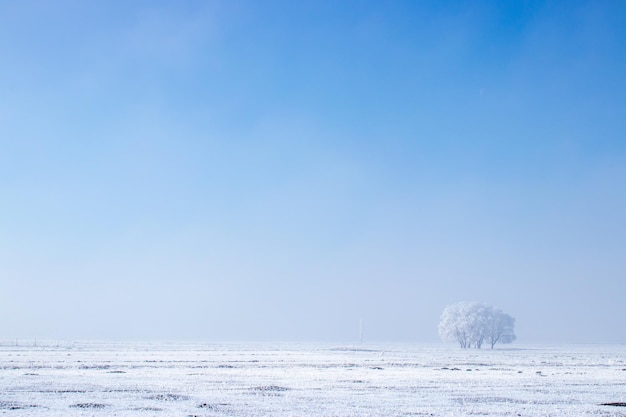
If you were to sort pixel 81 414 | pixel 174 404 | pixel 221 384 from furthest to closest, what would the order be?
pixel 221 384 → pixel 174 404 → pixel 81 414

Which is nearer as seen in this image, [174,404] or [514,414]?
[514,414]

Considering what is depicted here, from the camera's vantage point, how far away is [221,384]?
38875 mm

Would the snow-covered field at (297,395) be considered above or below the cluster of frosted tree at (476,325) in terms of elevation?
below

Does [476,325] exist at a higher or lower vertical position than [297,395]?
higher

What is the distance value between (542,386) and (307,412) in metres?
20.6

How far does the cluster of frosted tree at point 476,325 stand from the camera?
152250 mm

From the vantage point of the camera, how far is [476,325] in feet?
500

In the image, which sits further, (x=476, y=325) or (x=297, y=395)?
(x=476, y=325)

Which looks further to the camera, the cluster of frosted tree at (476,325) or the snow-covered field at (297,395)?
the cluster of frosted tree at (476,325)

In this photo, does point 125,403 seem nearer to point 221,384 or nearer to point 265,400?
point 265,400

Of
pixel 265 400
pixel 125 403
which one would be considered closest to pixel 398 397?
pixel 265 400

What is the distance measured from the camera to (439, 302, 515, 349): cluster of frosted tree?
152250 mm

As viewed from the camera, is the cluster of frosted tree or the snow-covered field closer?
the snow-covered field

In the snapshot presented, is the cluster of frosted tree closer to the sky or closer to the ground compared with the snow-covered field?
closer to the sky
